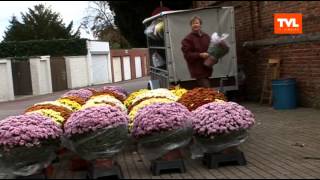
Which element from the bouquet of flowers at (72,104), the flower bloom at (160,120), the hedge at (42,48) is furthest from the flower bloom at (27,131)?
the hedge at (42,48)

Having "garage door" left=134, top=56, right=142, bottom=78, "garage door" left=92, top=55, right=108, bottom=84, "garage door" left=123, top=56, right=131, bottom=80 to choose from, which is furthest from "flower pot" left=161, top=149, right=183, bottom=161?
"garage door" left=134, top=56, right=142, bottom=78

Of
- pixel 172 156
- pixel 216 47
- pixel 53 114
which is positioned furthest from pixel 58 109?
pixel 216 47

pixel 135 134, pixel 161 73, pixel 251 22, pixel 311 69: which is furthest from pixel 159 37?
pixel 135 134

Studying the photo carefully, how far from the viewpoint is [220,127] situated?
743 centimetres

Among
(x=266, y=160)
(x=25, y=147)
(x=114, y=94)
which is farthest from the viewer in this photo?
(x=114, y=94)

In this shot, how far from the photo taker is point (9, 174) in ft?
23.5

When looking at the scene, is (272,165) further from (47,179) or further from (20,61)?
(20,61)

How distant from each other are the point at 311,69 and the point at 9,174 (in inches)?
357

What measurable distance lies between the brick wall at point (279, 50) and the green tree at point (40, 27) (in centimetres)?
3909

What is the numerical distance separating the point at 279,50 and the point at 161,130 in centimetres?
930

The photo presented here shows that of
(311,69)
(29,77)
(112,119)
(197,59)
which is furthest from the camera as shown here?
(29,77)

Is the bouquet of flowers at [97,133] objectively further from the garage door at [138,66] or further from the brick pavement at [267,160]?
the garage door at [138,66]

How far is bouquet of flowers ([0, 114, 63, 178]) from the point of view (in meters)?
6.98

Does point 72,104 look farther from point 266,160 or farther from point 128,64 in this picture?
point 128,64
